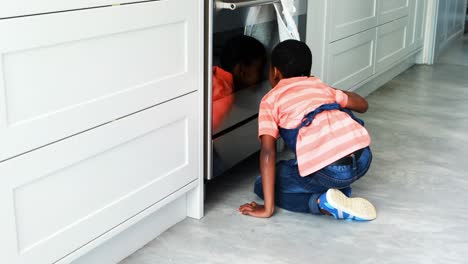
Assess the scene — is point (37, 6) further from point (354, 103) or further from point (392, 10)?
point (392, 10)

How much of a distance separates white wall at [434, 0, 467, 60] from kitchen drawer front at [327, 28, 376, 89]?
5.51 feet

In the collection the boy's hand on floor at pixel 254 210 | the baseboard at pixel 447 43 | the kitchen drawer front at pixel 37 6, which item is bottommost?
the boy's hand on floor at pixel 254 210

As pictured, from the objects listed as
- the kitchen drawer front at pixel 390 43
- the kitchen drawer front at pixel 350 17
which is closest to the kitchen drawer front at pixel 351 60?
the kitchen drawer front at pixel 350 17

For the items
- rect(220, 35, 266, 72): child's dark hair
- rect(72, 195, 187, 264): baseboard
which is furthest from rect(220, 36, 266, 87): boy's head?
rect(72, 195, 187, 264): baseboard

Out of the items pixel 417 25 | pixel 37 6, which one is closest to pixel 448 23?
pixel 417 25

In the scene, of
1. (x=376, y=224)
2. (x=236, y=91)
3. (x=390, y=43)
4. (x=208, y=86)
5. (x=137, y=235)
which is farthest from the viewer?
(x=390, y=43)

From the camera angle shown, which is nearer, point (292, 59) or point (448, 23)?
point (292, 59)

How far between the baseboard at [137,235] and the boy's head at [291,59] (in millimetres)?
531

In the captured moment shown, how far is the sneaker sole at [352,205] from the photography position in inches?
80.6

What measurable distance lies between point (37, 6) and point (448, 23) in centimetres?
485

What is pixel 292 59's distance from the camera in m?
2.07

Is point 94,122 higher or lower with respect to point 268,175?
higher

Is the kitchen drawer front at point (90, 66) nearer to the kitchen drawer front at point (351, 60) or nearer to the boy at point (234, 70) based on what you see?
the boy at point (234, 70)

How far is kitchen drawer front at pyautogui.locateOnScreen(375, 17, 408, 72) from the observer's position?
3.69 metres
